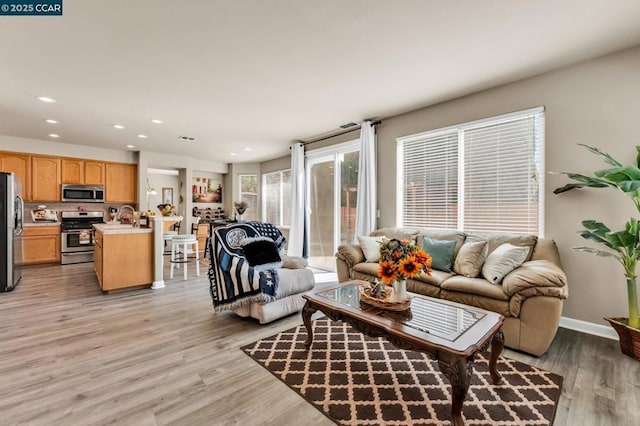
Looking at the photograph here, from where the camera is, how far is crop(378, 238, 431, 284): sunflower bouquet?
2018 mm

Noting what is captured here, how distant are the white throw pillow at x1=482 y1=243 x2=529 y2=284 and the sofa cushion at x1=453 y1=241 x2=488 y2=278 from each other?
119mm

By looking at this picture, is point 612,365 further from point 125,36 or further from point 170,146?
point 170,146

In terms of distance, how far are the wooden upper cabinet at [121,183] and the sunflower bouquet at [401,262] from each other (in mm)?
6848

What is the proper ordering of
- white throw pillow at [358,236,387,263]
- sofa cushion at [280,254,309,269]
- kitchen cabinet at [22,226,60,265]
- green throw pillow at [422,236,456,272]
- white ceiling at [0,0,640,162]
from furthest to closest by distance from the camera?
kitchen cabinet at [22,226,60,265]
white throw pillow at [358,236,387,263]
sofa cushion at [280,254,309,269]
green throw pillow at [422,236,456,272]
white ceiling at [0,0,640,162]

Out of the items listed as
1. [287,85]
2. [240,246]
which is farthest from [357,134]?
[240,246]

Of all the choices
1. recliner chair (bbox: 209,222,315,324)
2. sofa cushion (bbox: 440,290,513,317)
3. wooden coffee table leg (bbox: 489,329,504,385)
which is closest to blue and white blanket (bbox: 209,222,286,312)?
recliner chair (bbox: 209,222,315,324)

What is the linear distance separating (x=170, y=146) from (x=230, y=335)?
16.5ft

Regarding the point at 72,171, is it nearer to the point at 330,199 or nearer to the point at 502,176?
the point at 330,199

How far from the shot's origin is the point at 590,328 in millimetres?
2732

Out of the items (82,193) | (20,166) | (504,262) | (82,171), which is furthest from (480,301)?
(20,166)

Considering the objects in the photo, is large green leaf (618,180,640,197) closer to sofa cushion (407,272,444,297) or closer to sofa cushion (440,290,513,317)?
sofa cushion (440,290,513,317)

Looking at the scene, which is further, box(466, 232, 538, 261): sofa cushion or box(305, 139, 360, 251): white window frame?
box(305, 139, 360, 251): white window frame

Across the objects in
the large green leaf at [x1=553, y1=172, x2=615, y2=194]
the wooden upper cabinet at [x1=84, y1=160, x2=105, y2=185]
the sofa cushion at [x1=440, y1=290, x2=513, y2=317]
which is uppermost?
the wooden upper cabinet at [x1=84, y1=160, x2=105, y2=185]

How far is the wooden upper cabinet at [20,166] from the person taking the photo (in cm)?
547
